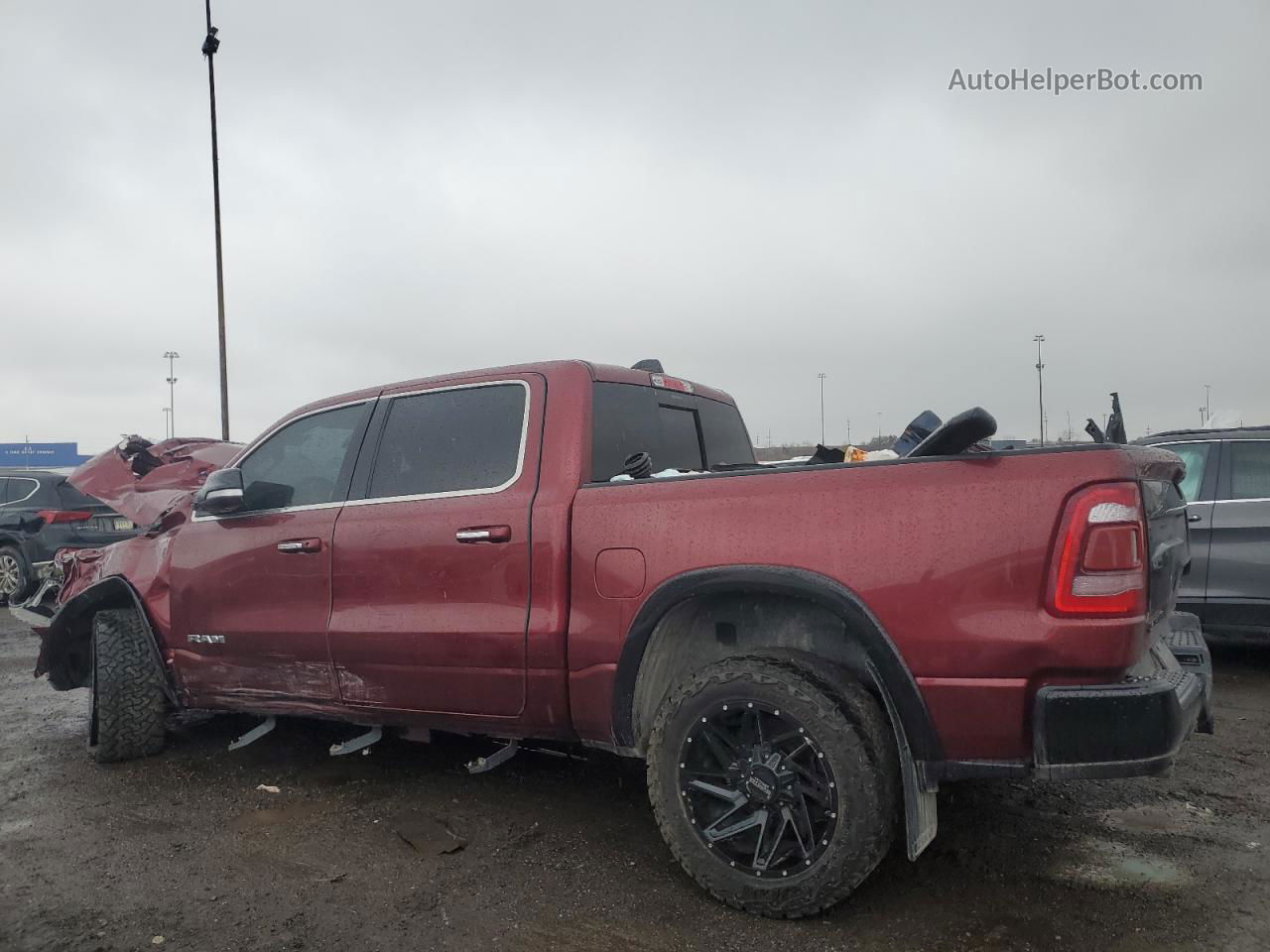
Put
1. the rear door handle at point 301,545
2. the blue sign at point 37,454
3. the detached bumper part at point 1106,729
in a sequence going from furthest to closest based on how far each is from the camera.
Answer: the blue sign at point 37,454 < the rear door handle at point 301,545 < the detached bumper part at point 1106,729

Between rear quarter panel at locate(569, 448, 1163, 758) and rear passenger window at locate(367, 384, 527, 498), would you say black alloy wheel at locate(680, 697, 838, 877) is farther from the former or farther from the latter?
rear passenger window at locate(367, 384, 527, 498)

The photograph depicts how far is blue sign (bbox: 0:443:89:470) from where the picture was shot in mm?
56781

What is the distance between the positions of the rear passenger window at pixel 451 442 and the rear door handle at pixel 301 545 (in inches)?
13.3

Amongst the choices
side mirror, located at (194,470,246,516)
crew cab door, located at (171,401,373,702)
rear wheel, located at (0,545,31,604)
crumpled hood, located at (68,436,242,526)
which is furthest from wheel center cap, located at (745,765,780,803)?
rear wheel, located at (0,545,31,604)

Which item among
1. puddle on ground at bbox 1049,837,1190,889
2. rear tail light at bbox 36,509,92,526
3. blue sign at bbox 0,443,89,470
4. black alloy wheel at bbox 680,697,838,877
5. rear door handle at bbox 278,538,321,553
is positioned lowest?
puddle on ground at bbox 1049,837,1190,889

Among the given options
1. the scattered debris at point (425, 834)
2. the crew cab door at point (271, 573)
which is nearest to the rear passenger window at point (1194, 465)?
the scattered debris at point (425, 834)

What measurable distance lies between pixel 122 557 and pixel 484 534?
2.49m

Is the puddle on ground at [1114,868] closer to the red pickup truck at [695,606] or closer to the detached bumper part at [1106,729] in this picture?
the red pickup truck at [695,606]

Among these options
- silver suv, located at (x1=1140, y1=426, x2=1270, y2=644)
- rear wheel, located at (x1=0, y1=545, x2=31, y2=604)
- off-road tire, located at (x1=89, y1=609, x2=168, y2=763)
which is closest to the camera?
off-road tire, located at (x1=89, y1=609, x2=168, y2=763)

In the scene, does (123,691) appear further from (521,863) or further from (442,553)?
(521,863)

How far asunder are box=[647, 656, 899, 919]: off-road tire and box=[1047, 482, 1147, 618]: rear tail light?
0.68 metres

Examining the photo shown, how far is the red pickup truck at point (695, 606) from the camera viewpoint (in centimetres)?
252

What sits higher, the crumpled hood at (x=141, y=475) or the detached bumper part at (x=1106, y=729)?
the crumpled hood at (x=141, y=475)

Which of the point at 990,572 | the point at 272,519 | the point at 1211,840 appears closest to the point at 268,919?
the point at 272,519
